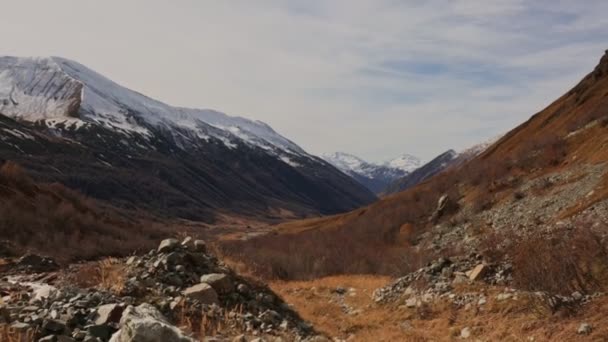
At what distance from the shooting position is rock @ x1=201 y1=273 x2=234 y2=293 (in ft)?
47.3

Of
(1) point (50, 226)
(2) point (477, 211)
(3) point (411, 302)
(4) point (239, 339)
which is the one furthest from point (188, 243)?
(2) point (477, 211)

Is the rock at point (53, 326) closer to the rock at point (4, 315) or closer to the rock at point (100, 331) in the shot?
the rock at point (100, 331)

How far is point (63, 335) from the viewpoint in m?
8.54

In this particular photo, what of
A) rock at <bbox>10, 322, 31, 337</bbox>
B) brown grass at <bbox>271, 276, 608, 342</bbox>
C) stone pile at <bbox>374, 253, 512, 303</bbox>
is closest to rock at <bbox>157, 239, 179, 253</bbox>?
brown grass at <bbox>271, 276, 608, 342</bbox>

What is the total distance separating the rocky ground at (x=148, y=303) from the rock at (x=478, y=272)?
7.53 m

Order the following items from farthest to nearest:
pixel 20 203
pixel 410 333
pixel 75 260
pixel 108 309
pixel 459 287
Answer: pixel 20 203, pixel 75 260, pixel 459 287, pixel 410 333, pixel 108 309

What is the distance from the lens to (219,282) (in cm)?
1458

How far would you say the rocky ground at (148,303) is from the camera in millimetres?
8617

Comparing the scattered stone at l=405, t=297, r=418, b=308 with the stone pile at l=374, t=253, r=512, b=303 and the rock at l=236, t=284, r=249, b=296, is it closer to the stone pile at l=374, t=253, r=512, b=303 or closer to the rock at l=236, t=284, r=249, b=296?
the stone pile at l=374, t=253, r=512, b=303

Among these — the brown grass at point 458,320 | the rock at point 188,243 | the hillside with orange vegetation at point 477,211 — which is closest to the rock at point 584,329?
the brown grass at point 458,320

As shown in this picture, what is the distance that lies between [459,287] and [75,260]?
783 inches

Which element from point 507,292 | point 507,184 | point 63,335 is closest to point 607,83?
point 507,184

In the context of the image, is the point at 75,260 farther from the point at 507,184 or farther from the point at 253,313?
the point at 507,184

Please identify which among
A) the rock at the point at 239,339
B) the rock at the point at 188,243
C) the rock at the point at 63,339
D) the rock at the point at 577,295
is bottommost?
the rock at the point at 239,339
